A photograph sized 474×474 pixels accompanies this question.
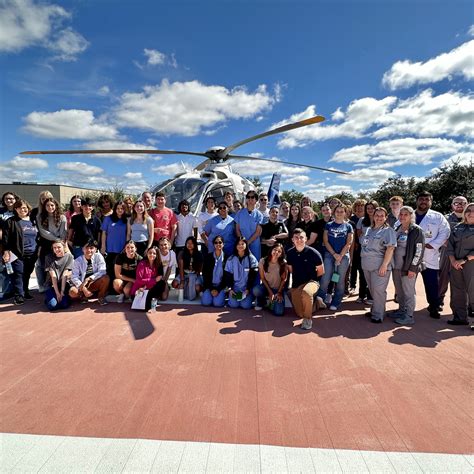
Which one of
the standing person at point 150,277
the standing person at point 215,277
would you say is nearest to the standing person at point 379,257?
the standing person at point 215,277

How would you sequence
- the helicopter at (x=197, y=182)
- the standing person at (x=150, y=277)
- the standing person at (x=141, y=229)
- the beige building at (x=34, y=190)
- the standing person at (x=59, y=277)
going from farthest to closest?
the beige building at (x=34, y=190)
the helicopter at (x=197, y=182)
the standing person at (x=141, y=229)
the standing person at (x=150, y=277)
the standing person at (x=59, y=277)

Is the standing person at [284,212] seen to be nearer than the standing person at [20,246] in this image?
No

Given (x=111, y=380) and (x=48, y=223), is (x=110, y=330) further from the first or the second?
(x=48, y=223)

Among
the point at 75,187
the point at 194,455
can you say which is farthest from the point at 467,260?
the point at 75,187

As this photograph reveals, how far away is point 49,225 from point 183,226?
7.86ft

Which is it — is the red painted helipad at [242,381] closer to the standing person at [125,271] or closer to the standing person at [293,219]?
the standing person at [125,271]

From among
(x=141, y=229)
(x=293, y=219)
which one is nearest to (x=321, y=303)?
(x=293, y=219)

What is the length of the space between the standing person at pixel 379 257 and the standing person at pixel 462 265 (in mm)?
973

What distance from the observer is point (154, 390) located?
8.60 ft

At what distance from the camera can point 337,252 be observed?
15.7 feet

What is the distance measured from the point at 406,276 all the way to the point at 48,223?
607cm

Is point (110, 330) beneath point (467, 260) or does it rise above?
beneath

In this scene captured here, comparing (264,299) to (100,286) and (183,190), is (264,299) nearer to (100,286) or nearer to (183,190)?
(100,286)

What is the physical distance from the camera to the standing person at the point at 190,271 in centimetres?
529
